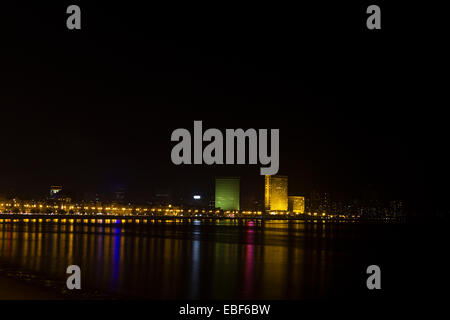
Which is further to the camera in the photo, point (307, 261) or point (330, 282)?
point (307, 261)

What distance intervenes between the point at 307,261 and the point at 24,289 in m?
25.8

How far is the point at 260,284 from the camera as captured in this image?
91.0ft

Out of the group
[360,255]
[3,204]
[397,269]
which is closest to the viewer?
[397,269]

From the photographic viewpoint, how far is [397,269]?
126 feet

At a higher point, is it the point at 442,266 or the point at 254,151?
the point at 254,151

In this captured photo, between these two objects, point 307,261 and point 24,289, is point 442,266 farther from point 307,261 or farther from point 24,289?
point 24,289
